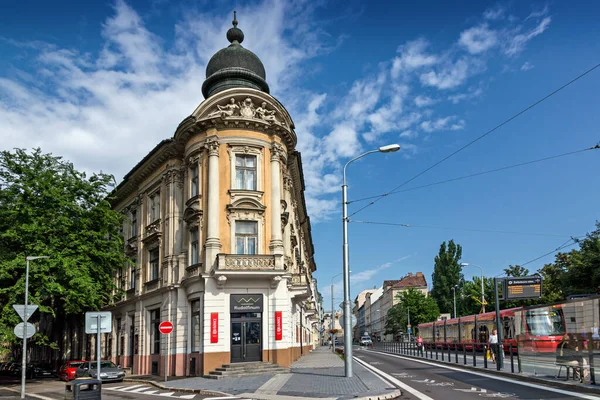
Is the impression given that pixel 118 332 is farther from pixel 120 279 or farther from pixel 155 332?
pixel 155 332

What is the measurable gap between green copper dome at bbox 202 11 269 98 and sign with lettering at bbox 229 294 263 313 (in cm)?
1183

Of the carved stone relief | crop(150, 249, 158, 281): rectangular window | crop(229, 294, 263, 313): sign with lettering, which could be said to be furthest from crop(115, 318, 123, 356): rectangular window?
the carved stone relief

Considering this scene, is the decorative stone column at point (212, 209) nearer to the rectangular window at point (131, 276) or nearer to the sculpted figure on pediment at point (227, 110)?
the sculpted figure on pediment at point (227, 110)

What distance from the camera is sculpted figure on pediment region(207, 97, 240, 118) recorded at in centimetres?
2791

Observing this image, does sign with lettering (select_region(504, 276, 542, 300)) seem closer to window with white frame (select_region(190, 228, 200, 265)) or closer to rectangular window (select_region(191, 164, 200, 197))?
window with white frame (select_region(190, 228, 200, 265))

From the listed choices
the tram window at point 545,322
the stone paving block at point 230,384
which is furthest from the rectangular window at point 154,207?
the tram window at point 545,322

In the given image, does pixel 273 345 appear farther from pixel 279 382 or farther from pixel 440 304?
pixel 440 304

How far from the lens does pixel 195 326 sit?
89.4 feet

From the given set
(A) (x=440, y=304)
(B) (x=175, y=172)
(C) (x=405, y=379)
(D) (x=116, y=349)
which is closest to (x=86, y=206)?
(B) (x=175, y=172)

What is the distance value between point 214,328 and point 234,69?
568 inches

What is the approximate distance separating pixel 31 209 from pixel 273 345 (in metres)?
13.8

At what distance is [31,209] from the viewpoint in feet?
89.6

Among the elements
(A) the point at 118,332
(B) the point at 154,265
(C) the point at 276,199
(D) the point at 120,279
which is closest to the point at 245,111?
(C) the point at 276,199

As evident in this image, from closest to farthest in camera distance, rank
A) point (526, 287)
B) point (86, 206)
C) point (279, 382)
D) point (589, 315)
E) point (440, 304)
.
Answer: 1. point (589, 315)
2. point (279, 382)
3. point (526, 287)
4. point (86, 206)
5. point (440, 304)
